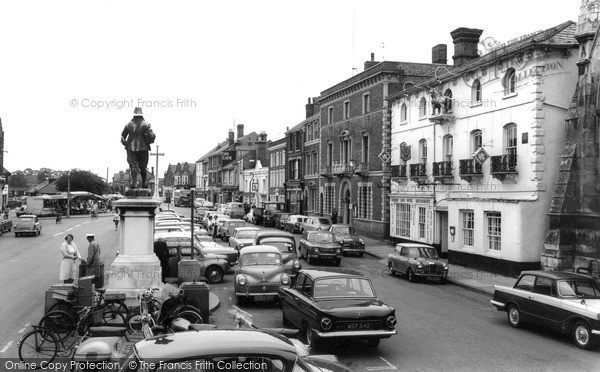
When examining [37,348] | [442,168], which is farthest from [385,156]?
[37,348]

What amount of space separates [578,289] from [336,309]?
5.93 metres

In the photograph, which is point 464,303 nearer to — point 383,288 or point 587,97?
point 383,288

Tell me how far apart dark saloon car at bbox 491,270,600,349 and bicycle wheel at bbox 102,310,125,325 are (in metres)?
9.13

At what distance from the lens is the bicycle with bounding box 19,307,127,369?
8941 millimetres

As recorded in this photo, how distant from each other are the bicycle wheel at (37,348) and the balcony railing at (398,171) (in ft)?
82.3

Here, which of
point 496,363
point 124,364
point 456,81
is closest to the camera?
point 124,364

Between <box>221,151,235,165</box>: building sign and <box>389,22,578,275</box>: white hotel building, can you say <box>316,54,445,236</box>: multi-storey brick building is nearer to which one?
<box>389,22,578,275</box>: white hotel building

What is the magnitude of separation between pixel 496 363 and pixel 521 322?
3.62 metres

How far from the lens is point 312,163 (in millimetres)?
53812

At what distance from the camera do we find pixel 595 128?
19234mm

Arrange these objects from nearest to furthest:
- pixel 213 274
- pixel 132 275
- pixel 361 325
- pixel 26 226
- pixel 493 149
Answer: pixel 361 325 < pixel 132 275 < pixel 213 274 < pixel 493 149 < pixel 26 226

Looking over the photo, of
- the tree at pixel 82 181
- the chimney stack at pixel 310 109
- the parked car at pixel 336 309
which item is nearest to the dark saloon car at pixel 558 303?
the parked car at pixel 336 309

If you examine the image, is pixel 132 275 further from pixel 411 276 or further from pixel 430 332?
pixel 411 276

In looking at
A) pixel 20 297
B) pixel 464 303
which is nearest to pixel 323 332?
pixel 464 303
